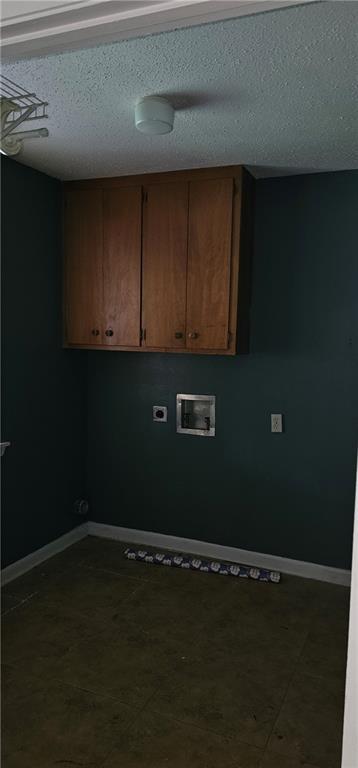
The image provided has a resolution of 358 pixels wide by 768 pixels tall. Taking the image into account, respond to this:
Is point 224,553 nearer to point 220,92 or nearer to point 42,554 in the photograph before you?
point 42,554

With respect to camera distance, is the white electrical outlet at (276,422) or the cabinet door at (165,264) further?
the white electrical outlet at (276,422)

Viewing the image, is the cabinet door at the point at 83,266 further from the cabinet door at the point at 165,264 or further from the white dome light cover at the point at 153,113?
the white dome light cover at the point at 153,113

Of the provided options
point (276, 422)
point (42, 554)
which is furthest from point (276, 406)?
point (42, 554)

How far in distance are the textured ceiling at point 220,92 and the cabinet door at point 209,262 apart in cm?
17

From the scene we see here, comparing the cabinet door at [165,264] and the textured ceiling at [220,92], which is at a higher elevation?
the textured ceiling at [220,92]

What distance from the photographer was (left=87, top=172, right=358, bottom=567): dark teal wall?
2.97m

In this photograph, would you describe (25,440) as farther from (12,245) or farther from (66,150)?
(66,150)

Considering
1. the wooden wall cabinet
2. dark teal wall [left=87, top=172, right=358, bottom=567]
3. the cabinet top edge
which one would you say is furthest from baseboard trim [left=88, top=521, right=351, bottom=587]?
the cabinet top edge

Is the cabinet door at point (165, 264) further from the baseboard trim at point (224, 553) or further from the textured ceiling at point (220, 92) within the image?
the baseboard trim at point (224, 553)

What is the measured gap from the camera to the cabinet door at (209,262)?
2.87m

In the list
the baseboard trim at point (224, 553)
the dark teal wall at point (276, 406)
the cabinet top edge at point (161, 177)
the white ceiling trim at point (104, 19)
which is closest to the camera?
the white ceiling trim at point (104, 19)

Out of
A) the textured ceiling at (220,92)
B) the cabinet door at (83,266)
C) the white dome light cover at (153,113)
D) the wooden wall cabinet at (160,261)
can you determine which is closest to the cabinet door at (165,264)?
the wooden wall cabinet at (160,261)

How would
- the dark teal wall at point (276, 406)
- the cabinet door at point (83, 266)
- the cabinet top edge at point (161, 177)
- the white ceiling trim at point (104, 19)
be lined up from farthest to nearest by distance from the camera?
the cabinet door at point (83, 266), the dark teal wall at point (276, 406), the cabinet top edge at point (161, 177), the white ceiling trim at point (104, 19)

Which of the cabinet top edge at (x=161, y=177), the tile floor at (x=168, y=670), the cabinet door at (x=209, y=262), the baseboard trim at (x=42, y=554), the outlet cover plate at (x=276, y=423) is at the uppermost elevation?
the cabinet top edge at (x=161, y=177)
